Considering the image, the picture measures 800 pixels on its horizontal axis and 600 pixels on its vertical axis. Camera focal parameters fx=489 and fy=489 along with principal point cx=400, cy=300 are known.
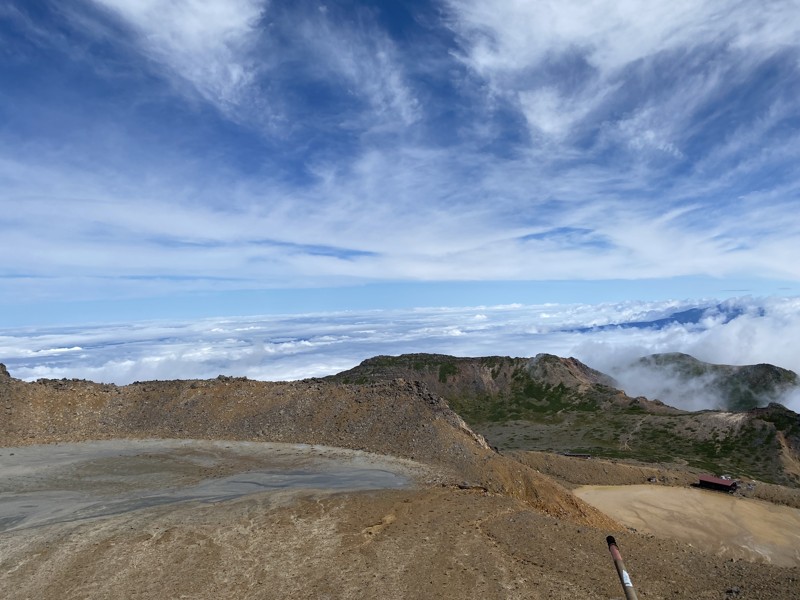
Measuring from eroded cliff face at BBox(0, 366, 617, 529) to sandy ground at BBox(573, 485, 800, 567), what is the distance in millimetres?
14674

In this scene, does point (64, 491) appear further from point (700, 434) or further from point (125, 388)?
point (700, 434)

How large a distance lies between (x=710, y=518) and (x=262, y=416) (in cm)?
4648

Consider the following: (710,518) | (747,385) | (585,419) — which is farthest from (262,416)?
(747,385)

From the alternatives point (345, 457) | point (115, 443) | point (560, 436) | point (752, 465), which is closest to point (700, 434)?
point (752, 465)

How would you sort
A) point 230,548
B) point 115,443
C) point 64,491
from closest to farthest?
point 230,548 < point 64,491 < point 115,443

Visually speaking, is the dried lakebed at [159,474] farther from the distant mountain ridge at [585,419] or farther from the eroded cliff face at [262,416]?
the distant mountain ridge at [585,419]

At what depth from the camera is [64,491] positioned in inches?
1297

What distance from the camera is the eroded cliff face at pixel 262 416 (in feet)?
139

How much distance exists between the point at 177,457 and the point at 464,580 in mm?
31159

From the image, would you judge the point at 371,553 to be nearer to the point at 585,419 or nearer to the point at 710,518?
the point at 710,518

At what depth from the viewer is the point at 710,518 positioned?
48500mm

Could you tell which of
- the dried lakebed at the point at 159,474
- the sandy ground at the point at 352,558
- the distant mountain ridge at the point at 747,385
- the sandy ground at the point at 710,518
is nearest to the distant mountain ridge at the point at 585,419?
the sandy ground at the point at 710,518

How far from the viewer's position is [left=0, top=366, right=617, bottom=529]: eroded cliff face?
42.4m

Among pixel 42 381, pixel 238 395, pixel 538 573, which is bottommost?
pixel 538 573
